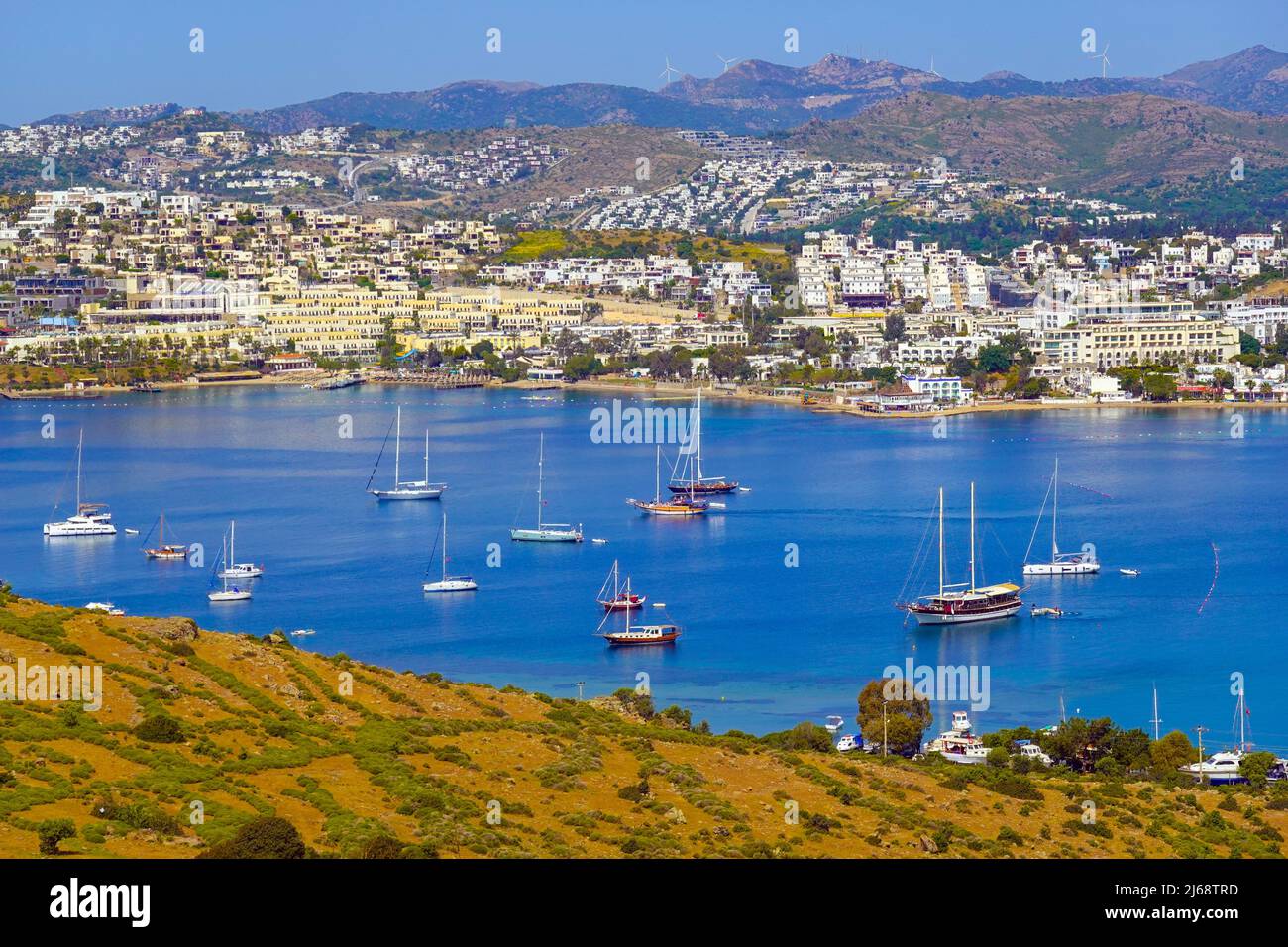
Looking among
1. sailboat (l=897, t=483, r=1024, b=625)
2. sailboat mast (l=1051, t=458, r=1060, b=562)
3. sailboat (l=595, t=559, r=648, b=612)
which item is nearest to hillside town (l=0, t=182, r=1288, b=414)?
sailboat mast (l=1051, t=458, r=1060, b=562)

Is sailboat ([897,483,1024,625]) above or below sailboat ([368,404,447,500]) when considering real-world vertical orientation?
below

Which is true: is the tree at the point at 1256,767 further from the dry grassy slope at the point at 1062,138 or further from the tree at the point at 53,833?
the dry grassy slope at the point at 1062,138

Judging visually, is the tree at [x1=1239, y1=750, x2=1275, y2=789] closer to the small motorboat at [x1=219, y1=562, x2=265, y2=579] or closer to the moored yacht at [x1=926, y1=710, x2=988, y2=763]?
the moored yacht at [x1=926, y1=710, x2=988, y2=763]

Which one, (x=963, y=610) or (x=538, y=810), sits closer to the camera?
(x=538, y=810)

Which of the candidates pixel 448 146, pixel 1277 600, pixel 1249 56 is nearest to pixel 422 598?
pixel 1277 600

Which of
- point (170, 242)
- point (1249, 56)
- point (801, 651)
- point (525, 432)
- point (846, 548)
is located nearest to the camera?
point (801, 651)

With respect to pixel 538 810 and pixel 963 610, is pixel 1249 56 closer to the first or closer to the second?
pixel 963 610

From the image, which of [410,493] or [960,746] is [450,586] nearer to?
[410,493]
